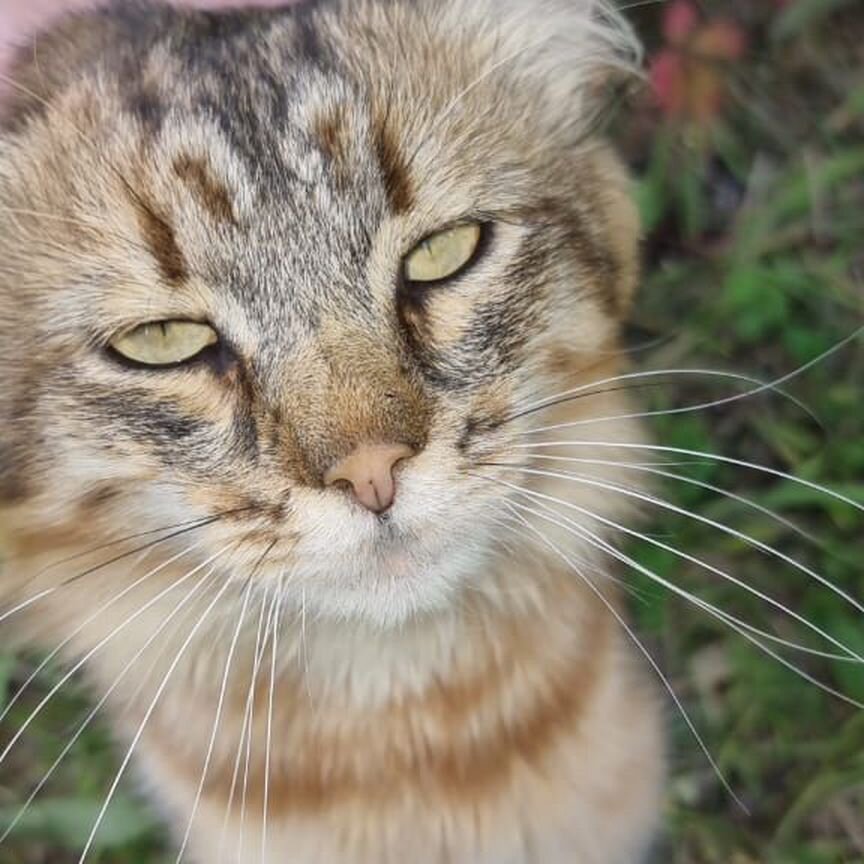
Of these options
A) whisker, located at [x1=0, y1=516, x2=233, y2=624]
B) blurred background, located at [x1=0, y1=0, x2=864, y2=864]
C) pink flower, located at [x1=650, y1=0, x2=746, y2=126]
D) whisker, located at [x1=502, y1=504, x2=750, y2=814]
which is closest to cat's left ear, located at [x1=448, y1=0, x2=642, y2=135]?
blurred background, located at [x1=0, y1=0, x2=864, y2=864]

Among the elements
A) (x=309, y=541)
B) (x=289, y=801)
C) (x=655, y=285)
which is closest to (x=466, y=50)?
(x=309, y=541)

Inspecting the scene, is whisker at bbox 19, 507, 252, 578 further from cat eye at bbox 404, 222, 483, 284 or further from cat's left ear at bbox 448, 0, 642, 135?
cat's left ear at bbox 448, 0, 642, 135

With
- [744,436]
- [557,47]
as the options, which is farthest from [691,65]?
[557,47]

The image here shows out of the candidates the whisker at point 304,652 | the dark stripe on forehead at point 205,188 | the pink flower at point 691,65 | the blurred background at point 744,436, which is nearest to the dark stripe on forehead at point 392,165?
the dark stripe on forehead at point 205,188

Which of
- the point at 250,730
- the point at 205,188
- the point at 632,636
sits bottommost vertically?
the point at 632,636

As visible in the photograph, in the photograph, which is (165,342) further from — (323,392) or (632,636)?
(632,636)

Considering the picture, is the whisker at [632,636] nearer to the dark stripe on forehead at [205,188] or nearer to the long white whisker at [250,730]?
the long white whisker at [250,730]
